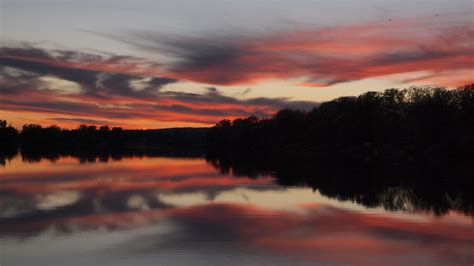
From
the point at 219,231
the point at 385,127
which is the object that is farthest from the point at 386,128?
the point at 219,231

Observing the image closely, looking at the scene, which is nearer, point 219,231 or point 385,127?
point 219,231

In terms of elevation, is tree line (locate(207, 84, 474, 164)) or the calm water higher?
tree line (locate(207, 84, 474, 164))

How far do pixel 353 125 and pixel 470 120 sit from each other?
2490 centimetres

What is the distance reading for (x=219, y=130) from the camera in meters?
184

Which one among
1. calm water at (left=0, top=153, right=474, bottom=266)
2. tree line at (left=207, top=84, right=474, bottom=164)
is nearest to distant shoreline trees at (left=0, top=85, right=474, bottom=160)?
tree line at (left=207, top=84, right=474, bottom=164)

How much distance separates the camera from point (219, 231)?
65.5 ft

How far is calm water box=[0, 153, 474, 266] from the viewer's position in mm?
15898

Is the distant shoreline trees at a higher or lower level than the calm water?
higher

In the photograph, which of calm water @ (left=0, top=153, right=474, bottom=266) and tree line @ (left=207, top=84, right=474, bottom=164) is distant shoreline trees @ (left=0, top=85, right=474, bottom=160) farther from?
calm water @ (left=0, top=153, right=474, bottom=266)

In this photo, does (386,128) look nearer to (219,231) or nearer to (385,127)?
(385,127)

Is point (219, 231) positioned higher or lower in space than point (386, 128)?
lower

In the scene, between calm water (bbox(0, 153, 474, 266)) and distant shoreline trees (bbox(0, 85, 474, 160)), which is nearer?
calm water (bbox(0, 153, 474, 266))

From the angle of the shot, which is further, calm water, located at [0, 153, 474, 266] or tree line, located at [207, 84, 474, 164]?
tree line, located at [207, 84, 474, 164]

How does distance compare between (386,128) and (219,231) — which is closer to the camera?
(219,231)
